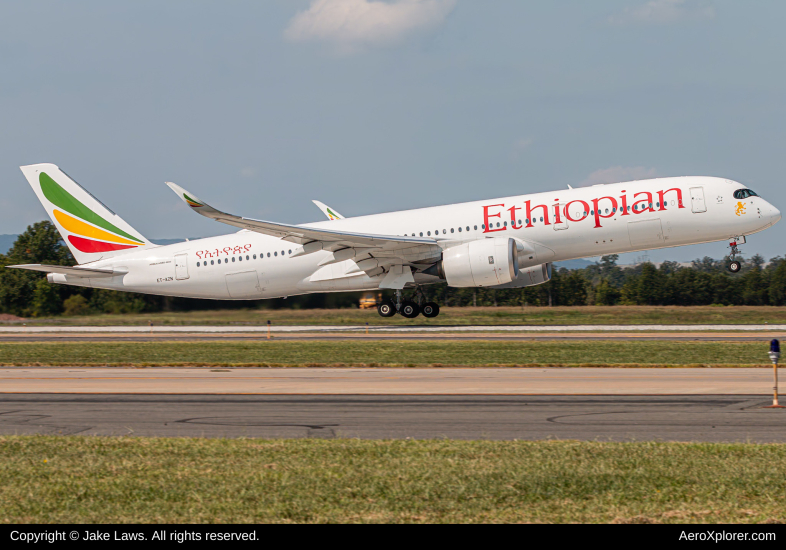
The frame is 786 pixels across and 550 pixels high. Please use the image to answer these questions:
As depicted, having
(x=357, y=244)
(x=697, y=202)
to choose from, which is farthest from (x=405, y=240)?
(x=697, y=202)

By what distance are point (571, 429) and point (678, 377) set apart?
756 cm

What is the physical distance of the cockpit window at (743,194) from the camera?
1281 inches

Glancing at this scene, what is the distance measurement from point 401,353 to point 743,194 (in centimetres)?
1613

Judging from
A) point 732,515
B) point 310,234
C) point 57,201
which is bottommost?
point 732,515

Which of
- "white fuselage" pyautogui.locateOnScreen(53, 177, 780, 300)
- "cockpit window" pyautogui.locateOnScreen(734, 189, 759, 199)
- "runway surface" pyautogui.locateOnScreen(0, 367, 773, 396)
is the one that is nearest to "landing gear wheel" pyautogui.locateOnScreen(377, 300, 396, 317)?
"white fuselage" pyautogui.locateOnScreen(53, 177, 780, 300)

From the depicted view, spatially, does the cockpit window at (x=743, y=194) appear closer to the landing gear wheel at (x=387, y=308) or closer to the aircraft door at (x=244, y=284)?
the landing gear wheel at (x=387, y=308)

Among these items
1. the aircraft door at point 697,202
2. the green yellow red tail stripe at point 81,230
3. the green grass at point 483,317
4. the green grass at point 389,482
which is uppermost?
the green yellow red tail stripe at point 81,230

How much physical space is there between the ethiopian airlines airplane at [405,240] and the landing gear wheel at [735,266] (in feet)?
0.20

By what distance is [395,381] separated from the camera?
18.9 meters

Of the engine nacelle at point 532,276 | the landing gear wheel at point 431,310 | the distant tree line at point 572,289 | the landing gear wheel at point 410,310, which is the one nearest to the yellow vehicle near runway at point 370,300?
the landing gear wheel at point 410,310

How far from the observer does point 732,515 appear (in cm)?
735

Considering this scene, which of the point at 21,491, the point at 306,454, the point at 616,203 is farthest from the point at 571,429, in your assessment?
the point at 616,203

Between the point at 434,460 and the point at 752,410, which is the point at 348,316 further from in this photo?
the point at 434,460
